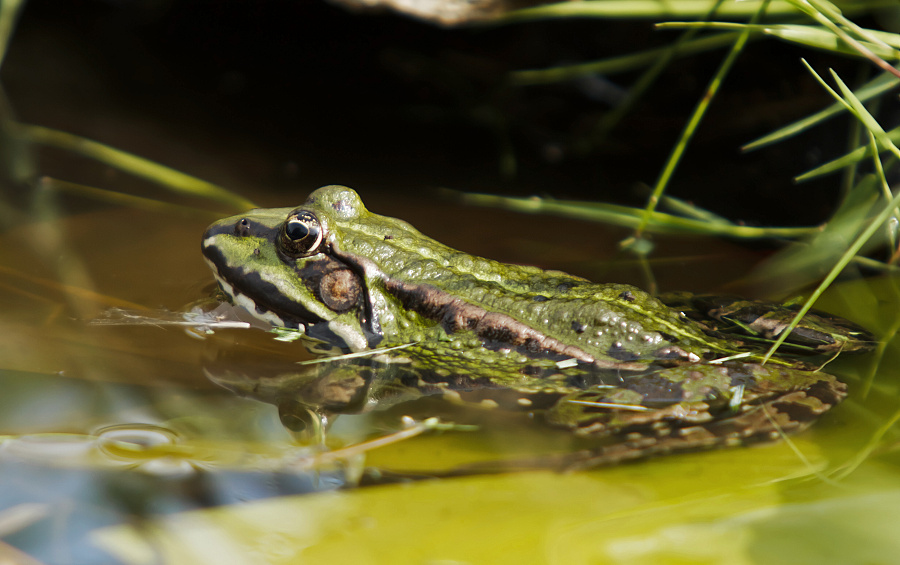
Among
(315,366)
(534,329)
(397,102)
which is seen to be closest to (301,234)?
(315,366)

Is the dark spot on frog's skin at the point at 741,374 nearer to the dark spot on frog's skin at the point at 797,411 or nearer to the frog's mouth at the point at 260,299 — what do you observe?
the dark spot on frog's skin at the point at 797,411

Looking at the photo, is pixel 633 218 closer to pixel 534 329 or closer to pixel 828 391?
pixel 534 329

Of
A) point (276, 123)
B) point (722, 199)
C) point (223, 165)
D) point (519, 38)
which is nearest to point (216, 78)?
point (276, 123)

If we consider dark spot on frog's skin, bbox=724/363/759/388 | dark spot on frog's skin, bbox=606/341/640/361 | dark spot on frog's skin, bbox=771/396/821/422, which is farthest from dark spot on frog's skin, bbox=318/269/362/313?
dark spot on frog's skin, bbox=771/396/821/422

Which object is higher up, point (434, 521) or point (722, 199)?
point (722, 199)

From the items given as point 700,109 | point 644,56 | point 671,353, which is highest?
point 644,56

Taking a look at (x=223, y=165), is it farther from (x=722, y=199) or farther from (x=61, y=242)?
(x=722, y=199)
